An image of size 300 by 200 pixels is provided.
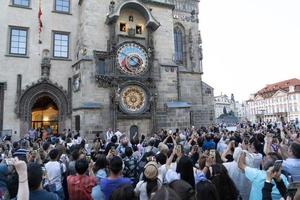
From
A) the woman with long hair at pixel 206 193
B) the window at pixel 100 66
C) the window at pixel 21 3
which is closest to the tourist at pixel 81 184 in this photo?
the woman with long hair at pixel 206 193

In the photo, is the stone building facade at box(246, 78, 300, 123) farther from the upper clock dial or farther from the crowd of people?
the crowd of people

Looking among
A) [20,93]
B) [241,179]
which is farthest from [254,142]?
[20,93]

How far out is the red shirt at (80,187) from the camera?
4.59 meters

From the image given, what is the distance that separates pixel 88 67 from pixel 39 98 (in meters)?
4.49

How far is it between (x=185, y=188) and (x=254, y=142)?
13.7ft

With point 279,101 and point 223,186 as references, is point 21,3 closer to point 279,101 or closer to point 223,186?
point 223,186

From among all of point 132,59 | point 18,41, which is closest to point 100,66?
point 132,59

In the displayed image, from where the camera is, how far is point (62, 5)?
72.6 ft

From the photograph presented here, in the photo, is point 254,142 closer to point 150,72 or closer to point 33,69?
point 150,72

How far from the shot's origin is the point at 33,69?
20312 millimetres

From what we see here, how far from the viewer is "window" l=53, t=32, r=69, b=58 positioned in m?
21.5

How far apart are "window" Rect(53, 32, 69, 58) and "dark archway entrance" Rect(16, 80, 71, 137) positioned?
2.45 meters

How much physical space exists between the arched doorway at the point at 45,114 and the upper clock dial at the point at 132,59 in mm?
6808

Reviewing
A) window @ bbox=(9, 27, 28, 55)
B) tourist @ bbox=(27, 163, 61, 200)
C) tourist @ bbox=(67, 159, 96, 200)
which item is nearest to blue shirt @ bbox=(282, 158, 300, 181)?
tourist @ bbox=(67, 159, 96, 200)
